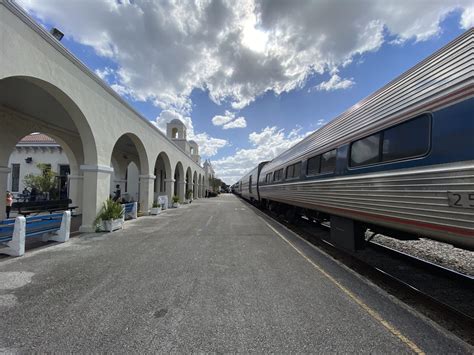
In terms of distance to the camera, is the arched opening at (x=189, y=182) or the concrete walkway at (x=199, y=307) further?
the arched opening at (x=189, y=182)

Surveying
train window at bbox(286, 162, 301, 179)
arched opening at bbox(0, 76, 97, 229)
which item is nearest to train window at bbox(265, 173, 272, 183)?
train window at bbox(286, 162, 301, 179)

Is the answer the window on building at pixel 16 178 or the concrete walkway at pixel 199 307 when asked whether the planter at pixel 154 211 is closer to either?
the concrete walkway at pixel 199 307

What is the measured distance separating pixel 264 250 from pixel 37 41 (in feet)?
25.7

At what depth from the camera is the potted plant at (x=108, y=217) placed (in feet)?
29.5

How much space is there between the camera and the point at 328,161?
644 cm

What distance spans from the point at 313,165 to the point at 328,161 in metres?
1.12

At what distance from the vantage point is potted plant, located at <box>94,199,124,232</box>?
8.99 meters

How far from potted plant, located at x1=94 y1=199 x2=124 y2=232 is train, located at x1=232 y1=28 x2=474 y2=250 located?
7.56 m

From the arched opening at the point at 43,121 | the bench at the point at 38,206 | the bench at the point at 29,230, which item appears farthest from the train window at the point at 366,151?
the bench at the point at 38,206

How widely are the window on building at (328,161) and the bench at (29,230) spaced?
7.45 m

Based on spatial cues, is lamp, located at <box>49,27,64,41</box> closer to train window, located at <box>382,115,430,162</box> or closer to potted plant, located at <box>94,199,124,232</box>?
potted plant, located at <box>94,199,124,232</box>

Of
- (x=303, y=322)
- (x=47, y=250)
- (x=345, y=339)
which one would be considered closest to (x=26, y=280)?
(x=47, y=250)

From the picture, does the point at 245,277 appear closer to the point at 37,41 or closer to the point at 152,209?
the point at 37,41

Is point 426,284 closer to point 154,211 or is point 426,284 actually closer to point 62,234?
point 62,234
